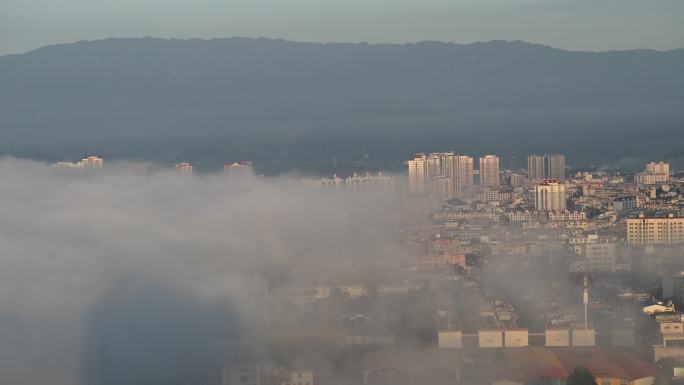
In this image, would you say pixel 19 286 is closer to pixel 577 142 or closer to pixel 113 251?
pixel 113 251

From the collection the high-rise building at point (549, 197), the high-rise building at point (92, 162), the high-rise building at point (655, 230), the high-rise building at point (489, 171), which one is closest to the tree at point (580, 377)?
the high-rise building at point (655, 230)

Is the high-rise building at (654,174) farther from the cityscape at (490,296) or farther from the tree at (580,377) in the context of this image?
the tree at (580,377)

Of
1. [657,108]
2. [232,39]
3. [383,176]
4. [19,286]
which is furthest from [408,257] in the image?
[657,108]

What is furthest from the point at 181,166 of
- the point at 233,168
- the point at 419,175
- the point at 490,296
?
the point at 490,296

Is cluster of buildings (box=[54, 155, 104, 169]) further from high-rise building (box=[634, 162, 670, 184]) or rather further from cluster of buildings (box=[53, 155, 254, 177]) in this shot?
high-rise building (box=[634, 162, 670, 184])

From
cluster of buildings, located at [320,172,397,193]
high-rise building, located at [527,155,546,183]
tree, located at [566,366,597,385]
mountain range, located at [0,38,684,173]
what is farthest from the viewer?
high-rise building, located at [527,155,546,183]

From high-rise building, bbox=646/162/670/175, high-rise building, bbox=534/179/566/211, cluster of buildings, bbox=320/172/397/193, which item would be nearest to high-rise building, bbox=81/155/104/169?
cluster of buildings, bbox=320/172/397/193
